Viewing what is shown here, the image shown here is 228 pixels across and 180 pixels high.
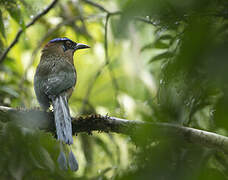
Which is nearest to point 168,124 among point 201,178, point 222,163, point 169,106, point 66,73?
point 169,106

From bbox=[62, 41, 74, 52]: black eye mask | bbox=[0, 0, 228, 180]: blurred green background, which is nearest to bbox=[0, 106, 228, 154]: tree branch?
bbox=[0, 0, 228, 180]: blurred green background

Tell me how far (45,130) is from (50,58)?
1.51 m

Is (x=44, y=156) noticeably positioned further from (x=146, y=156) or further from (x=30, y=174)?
(x=146, y=156)

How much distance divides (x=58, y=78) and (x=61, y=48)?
111cm

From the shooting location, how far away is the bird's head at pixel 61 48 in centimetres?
477

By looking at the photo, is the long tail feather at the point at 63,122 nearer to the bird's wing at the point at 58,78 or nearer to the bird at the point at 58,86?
the bird at the point at 58,86

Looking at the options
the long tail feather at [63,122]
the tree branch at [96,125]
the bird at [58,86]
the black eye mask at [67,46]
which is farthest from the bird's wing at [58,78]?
the black eye mask at [67,46]

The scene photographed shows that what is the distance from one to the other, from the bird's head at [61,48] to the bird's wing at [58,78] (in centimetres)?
40

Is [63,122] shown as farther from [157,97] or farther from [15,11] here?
[15,11]

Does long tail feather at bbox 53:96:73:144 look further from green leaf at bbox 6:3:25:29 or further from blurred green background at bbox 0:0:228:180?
green leaf at bbox 6:3:25:29

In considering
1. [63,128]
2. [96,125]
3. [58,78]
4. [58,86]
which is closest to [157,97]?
[96,125]

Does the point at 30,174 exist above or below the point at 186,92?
below

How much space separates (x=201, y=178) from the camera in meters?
0.97

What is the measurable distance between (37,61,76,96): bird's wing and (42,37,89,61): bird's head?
0.40 m
